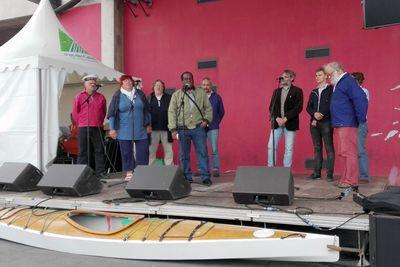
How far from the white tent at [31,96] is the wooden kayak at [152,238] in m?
2.25

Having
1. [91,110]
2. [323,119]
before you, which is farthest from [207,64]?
[323,119]

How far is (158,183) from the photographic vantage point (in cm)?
465

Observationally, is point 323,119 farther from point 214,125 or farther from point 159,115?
point 159,115

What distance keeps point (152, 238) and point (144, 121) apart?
2.51 meters

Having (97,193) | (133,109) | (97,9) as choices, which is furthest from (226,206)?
(97,9)

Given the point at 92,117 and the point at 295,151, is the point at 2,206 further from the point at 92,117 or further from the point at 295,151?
the point at 295,151

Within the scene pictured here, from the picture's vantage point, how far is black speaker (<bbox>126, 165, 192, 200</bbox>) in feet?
15.1

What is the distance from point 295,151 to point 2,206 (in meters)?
4.55

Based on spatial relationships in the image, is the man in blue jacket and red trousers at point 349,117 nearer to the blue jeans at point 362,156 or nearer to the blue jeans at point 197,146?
the blue jeans at point 362,156

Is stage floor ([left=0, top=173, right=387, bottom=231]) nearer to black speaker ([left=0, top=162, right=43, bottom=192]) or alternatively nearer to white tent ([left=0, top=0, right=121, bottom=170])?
black speaker ([left=0, top=162, right=43, bottom=192])

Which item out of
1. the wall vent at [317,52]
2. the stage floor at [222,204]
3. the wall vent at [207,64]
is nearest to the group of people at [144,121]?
the stage floor at [222,204]

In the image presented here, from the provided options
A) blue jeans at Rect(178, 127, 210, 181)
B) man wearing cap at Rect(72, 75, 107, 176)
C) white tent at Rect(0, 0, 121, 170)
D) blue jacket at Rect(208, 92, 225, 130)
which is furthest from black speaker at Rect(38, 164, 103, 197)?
blue jacket at Rect(208, 92, 225, 130)

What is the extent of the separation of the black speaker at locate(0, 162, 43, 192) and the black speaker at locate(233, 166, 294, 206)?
3004mm

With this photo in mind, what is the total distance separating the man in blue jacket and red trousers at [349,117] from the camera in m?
4.96
